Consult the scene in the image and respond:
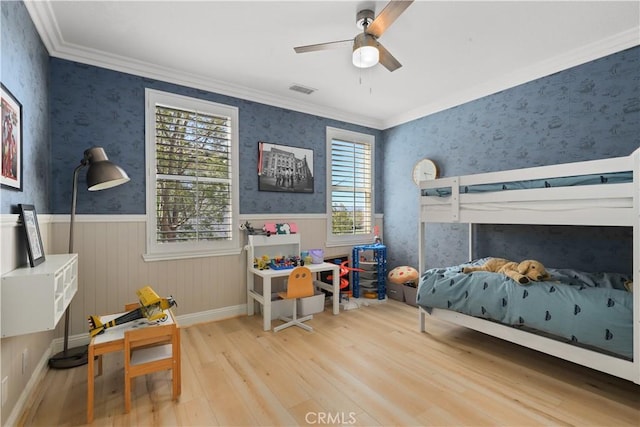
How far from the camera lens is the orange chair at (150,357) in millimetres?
1812

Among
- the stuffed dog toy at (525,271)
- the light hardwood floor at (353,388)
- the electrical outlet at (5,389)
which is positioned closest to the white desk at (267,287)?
the light hardwood floor at (353,388)

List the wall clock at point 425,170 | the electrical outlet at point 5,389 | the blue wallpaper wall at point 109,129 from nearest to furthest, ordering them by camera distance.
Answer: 1. the electrical outlet at point 5,389
2. the blue wallpaper wall at point 109,129
3. the wall clock at point 425,170

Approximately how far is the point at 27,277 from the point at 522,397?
299cm

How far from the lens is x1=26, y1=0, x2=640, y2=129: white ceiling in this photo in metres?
2.16

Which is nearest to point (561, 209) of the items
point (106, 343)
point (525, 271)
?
point (525, 271)

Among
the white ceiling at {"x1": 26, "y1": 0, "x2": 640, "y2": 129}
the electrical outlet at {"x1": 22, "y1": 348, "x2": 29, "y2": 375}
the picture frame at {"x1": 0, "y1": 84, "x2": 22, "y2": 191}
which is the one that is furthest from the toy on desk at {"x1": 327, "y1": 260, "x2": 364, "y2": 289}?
the picture frame at {"x1": 0, "y1": 84, "x2": 22, "y2": 191}

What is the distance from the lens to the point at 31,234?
1.86m

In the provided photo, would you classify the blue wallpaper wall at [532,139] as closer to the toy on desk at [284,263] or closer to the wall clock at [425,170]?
the wall clock at [425,170]

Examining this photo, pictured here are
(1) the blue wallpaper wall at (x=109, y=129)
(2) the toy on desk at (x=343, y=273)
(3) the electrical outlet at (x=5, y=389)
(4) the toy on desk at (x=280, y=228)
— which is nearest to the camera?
(3) the electrical outlet at (x=5, y=389)

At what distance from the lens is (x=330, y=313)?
360 centimetres

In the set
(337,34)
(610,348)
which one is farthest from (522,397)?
(337,34)

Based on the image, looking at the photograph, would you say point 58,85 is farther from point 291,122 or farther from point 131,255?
point 291,122

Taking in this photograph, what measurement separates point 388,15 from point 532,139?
2179mm

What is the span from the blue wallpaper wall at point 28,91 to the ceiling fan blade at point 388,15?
211 cm
